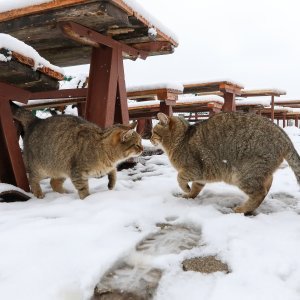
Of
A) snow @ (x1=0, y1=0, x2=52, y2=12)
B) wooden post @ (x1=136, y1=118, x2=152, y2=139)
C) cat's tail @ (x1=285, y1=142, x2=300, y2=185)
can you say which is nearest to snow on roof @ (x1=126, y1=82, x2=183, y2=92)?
snow @ (x1=0, y1=0, x2=52, y2=12)

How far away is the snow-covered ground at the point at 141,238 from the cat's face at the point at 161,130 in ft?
2.01

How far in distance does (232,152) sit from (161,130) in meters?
0.98

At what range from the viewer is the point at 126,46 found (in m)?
4.62

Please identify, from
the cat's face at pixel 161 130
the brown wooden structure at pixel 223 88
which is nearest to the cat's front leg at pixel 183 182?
the cat's face at pixel 161 130

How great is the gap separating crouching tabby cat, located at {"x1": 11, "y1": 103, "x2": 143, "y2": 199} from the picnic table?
0.73 feet

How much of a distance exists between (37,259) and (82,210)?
101 cm

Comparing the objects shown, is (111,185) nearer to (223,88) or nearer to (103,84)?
(103,84)

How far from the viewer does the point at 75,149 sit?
12.0ft

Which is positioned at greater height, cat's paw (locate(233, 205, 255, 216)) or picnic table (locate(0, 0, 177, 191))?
picnic table (locate(0, 0, 177, 191))

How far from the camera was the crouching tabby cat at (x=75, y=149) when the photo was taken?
11.8 ft

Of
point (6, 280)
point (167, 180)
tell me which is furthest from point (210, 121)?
→ point (6, 280)

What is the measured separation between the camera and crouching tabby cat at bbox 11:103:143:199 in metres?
3.58

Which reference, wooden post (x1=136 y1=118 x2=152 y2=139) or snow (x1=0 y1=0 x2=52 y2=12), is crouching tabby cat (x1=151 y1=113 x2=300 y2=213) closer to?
snow (x1=0 y1=0 x2=52 y2=12)

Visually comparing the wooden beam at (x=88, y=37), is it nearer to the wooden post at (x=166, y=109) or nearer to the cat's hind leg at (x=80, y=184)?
the cat's hind leg at (x=80, y=184)
